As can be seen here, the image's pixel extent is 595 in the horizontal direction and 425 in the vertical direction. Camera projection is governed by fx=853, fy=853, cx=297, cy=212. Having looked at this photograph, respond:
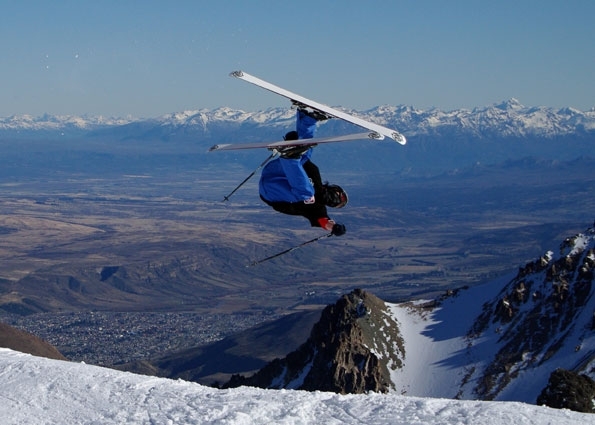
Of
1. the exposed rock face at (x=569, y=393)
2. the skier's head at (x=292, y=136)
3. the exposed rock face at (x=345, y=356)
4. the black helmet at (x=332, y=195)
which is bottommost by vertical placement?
the exposed rock face at (x=345, y=356)

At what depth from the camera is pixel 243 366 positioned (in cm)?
18275

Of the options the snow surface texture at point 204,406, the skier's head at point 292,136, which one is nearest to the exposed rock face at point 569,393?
the snow surface texture at point 204,406

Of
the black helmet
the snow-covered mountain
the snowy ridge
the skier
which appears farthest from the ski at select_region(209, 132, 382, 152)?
the snow-covered mountain

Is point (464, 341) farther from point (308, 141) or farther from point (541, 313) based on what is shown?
point (308, 141)

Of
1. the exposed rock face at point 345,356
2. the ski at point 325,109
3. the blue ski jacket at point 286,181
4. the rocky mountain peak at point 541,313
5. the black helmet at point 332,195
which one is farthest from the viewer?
the exposed rock face at point 345,356

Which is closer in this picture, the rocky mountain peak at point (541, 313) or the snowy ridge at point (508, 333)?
the snowy ridge at point (508, 333)

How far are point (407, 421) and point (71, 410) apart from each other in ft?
28.8

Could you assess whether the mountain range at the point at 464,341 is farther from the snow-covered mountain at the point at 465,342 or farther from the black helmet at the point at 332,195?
the black helmet at the point at 332,195

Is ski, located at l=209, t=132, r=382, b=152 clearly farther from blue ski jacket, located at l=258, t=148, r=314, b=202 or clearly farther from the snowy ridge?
the snowy ridge

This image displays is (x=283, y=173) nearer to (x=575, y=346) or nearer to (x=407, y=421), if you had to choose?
(x=407, y=421)

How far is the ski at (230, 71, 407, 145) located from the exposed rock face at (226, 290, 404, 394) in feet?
238

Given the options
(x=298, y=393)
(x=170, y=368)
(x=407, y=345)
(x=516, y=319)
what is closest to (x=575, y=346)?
(x=516, y=319)

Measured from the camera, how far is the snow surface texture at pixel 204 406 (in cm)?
2106

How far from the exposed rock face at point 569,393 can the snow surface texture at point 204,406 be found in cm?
2527
